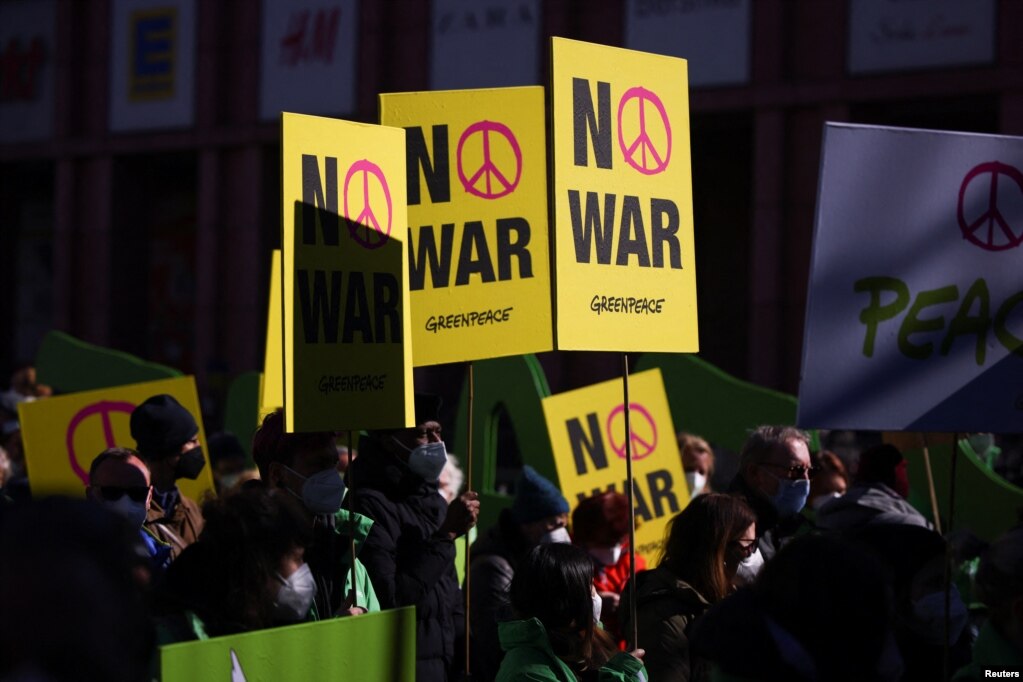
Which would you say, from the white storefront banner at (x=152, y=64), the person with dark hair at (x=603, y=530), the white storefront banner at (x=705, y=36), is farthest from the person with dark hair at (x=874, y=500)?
the white storefront banner at (x=152, y=64)

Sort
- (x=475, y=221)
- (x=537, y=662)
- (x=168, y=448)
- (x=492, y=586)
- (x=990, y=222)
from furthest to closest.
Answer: (x=492, y=586)
(x=168, y=448)
(x=475, y=221)
(x=990, y=222)
(x=537, y=662)

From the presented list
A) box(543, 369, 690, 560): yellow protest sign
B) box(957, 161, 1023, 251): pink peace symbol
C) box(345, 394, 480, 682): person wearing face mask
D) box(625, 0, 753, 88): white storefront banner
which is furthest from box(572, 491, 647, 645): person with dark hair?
box(625, 0, 753, 88): white storefront banner

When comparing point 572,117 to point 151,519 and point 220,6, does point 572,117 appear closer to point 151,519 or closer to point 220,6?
point 151,519

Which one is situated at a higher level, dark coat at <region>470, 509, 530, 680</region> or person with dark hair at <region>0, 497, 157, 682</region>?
person with dark hair at <region>0, 497, 157, 682</region>

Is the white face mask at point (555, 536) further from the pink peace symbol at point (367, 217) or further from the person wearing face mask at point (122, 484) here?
the person wearing face mask at point (122, 484)

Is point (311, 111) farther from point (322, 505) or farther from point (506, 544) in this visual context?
point (322, 505)

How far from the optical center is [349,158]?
437 cm

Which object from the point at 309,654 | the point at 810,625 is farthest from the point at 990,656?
the point at 309,654

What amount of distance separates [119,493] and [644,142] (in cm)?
196

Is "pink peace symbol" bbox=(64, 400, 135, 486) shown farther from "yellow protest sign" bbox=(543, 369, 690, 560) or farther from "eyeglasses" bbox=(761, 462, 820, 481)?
"eyeglasses" bbox=(761, 462, 820, 481)

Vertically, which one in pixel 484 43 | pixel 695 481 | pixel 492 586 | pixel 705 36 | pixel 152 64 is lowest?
pixel 492 586

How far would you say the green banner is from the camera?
267 centimetres

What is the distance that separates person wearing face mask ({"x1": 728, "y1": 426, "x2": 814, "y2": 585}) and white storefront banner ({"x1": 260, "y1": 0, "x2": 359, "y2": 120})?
745 inches

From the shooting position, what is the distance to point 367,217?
4.43 metres
